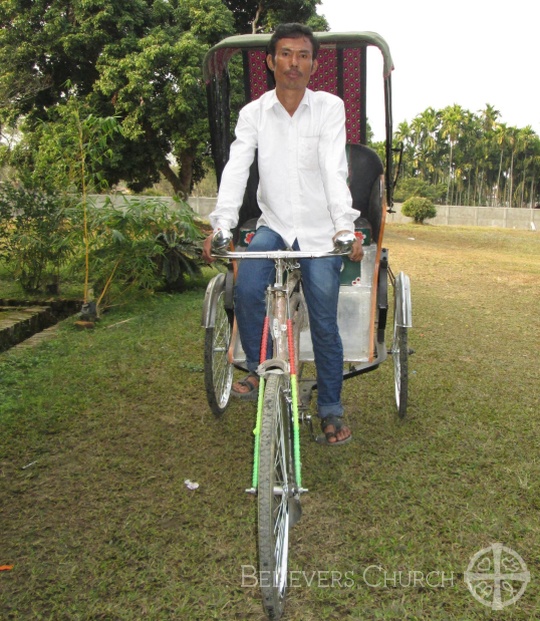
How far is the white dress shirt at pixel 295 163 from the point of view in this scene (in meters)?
3.03

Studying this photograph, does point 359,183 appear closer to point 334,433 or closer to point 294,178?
point 294,178

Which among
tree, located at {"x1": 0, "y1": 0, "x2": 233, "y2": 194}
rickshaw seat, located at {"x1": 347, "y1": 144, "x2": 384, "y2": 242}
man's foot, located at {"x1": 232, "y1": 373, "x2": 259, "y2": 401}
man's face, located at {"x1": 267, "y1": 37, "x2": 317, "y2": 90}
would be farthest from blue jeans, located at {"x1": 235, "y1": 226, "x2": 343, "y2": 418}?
tree, located at {"x1": 0, "y1": 0, "x2": 233, "y2": 194}

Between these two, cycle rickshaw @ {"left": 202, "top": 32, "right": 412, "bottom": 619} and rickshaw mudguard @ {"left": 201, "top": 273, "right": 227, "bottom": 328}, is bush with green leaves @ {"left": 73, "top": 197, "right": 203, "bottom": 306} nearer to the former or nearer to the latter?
cycle rickshaw @ {"left": 202, "top": 32, "right": 412, "bottom": 619}

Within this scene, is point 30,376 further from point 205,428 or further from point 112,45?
point 112,45

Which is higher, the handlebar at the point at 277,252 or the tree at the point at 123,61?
the tree at the point at 123,61

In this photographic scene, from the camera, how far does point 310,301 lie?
10.6ft

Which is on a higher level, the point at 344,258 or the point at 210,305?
the point at 344,258

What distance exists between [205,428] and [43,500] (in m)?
1.12

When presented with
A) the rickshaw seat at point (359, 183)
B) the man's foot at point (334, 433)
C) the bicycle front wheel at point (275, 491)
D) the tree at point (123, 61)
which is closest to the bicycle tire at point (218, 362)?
the rickshaw seat at point (359, 183)

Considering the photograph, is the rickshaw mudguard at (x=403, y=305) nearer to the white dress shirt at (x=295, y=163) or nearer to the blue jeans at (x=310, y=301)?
the blue jeans at (x=310, y=301)

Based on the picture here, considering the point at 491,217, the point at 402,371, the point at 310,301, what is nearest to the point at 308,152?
the point at 310,301

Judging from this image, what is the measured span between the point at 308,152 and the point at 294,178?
14 cm

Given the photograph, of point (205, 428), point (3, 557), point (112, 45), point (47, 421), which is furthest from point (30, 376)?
point (112, 45)

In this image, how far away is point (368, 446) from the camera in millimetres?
3621
